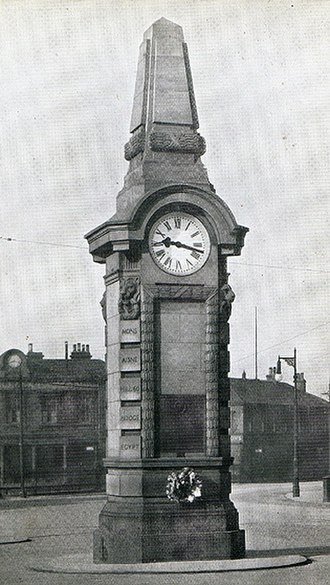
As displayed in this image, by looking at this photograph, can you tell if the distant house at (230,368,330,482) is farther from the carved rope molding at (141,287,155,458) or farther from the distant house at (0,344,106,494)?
the carved rope molding at (141,287,155,458)

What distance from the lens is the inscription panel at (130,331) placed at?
18656mm

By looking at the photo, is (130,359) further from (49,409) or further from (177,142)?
(49,409)

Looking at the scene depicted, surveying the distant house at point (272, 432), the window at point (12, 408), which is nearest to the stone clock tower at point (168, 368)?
the window at point (12, 408)

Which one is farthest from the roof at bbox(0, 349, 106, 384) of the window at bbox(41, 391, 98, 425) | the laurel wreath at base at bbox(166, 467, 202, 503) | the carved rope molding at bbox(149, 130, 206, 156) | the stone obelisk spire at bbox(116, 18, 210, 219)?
the laurel wreath at base at bbox(166, 467, 202, 503)

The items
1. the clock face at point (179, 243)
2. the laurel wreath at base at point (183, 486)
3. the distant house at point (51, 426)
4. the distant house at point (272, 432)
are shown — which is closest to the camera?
the laurel wreath at base at point (183, 486)

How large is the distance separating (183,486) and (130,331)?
2761 mm

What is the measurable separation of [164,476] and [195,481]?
1.75 ft

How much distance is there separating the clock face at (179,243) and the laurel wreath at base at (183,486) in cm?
344

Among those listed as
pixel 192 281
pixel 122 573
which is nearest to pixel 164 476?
pixel 122 573

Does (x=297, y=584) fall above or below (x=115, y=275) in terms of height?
below

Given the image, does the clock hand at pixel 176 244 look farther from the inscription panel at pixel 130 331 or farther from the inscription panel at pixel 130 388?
the inscription panel at pixel 130 388

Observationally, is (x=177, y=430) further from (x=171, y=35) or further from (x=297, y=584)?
(x=171, y=35)

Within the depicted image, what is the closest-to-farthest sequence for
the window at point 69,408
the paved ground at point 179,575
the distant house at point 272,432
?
the paved ground at point 179,575, the window at point 69,408, the distant house at point 272,432

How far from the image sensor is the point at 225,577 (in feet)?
53.3
